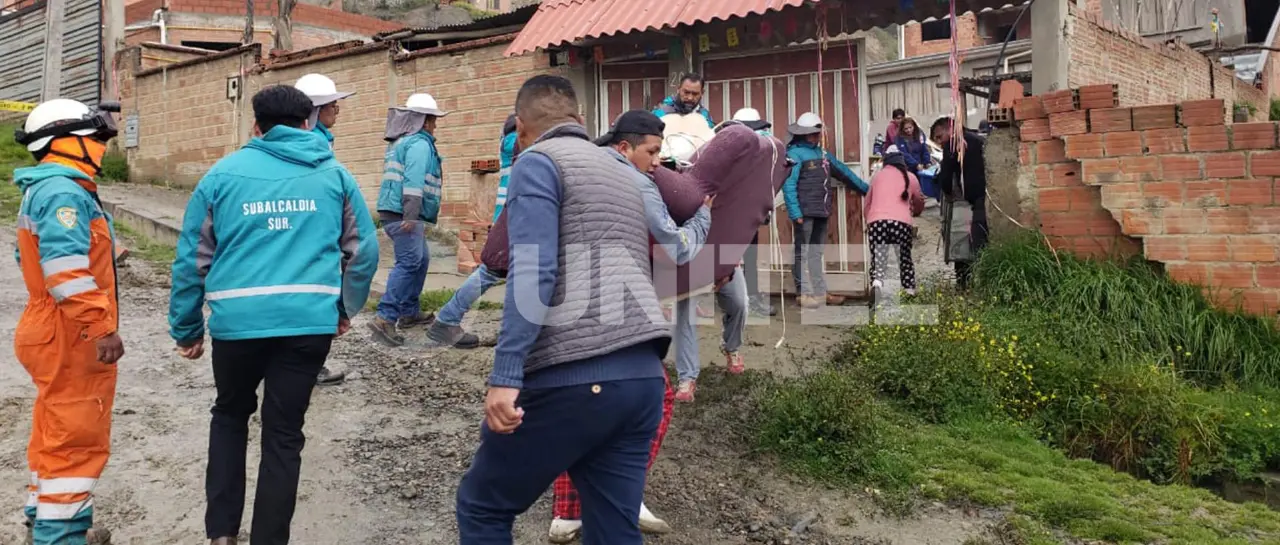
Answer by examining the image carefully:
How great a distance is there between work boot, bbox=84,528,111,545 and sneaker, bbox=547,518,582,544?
161cm

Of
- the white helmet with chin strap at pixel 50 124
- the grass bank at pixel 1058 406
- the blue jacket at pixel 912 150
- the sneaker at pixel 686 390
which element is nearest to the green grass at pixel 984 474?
the grass bank at pixel 1058 406

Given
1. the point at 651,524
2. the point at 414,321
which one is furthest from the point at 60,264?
the point at 414,321

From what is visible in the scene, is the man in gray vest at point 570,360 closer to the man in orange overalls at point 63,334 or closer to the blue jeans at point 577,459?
the blue jeans at point 577,459

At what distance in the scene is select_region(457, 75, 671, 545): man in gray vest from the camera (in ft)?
7.95

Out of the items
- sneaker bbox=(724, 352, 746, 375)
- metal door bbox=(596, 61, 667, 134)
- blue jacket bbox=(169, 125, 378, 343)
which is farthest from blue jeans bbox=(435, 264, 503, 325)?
metal door bbox=(596, 61, 667, 134)

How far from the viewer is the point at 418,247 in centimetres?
616

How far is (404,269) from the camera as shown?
20.5 ft

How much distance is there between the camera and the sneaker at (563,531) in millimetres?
3639

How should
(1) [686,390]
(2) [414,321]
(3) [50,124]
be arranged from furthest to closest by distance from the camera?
1. (2) [414,321]
2. (1) [686,390]
3. (3) [50,124]

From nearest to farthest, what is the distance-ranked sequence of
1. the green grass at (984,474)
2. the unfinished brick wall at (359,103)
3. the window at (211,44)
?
the green grass at (984,474), the unfinished brick wall at (359,103), the window at (211,44)

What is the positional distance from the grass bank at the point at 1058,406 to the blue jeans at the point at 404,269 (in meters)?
2.46

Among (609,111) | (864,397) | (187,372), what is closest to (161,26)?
(609,111)

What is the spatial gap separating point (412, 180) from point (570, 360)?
3859mm

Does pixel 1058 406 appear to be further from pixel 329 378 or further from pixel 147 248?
pixel 147 248
